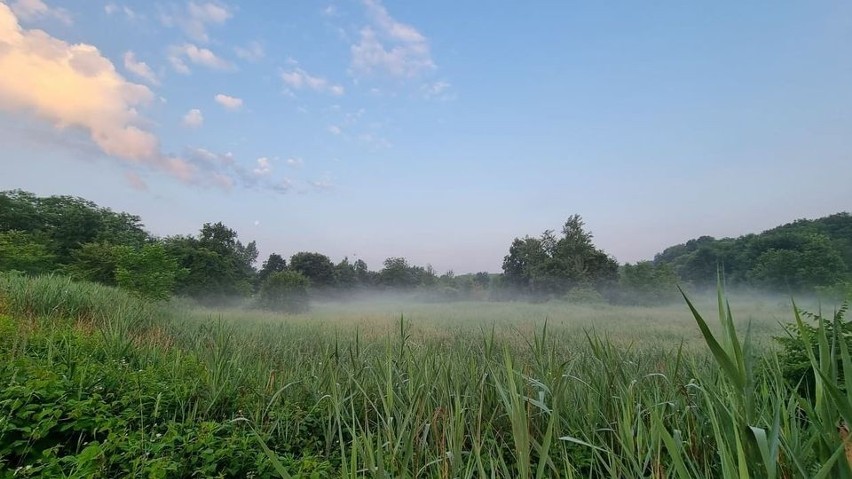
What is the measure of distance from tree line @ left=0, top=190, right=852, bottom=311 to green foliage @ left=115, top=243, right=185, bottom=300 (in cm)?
4

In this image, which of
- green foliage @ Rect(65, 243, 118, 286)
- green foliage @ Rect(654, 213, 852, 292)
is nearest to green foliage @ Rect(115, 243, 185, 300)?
green foliage @ Rect(65, 243, 118, 286)

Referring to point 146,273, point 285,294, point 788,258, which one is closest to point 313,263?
point 285,294

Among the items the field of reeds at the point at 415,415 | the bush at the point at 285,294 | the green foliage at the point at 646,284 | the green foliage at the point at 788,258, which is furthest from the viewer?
the green foliage at the point at 646,284

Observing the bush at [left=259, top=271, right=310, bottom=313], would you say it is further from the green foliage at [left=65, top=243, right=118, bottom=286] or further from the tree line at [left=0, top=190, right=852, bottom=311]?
the green foliage at [left=65, top=243, right=118, bottom=286]

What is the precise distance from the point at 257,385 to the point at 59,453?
1341mm

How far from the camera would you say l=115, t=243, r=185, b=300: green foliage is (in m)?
15.1

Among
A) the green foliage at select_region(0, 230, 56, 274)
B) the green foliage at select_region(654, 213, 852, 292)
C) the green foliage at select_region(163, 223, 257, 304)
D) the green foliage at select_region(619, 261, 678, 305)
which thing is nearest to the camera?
the green foliage at select_region(0, 230, 56, 274)

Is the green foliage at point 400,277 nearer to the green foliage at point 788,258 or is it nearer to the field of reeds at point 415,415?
the green foliage at point 788,258

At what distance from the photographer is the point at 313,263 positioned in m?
48.8

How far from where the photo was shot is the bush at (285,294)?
2516cm

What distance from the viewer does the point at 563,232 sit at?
43531 mm

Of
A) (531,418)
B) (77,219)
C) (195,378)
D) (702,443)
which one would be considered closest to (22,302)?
(195,378)

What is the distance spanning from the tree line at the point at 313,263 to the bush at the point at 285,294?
0.07 meters

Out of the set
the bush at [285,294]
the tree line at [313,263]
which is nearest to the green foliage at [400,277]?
the tree line at [313,263]
